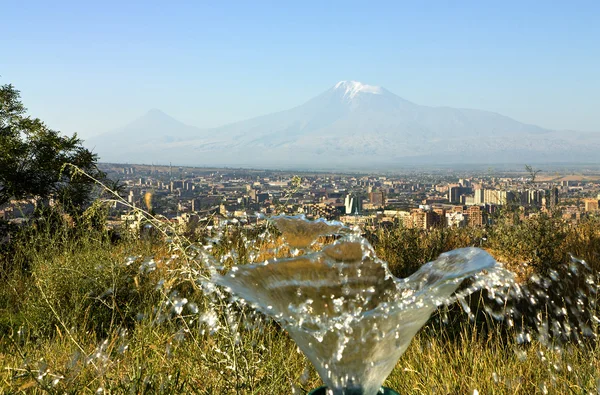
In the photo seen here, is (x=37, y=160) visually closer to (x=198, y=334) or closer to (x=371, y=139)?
(x=198, y=334)

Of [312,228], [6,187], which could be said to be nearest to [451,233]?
[312,228]

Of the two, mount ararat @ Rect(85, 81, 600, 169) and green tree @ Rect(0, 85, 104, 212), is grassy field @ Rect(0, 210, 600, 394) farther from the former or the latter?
mount ararat @ Rect(85, 81, 600, 169)

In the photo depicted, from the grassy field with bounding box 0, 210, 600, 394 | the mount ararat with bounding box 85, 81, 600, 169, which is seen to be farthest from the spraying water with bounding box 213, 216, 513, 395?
the mount ararat with bounding box 85, 81, 600, 169

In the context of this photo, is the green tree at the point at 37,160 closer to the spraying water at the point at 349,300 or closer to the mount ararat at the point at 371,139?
the spraying water at the point at 349,300

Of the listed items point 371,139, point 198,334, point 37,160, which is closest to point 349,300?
point 198,334

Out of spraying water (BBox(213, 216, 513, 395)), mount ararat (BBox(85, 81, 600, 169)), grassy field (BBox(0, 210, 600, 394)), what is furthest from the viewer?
mount ararat (BBox(85, 81, 600, 169))

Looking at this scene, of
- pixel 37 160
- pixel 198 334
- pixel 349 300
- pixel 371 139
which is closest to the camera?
pixel 349 300

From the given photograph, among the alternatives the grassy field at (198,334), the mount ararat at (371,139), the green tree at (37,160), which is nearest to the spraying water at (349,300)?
the grassy field at (198,334)

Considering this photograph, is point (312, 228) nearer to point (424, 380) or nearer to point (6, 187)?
point (424, 380)
